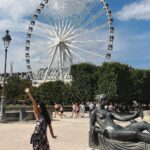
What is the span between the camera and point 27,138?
19391mm

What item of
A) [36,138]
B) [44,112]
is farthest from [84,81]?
[44,112]

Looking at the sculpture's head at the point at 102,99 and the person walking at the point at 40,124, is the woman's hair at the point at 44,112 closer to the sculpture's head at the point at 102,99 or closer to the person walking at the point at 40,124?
the person walking at the point at 40,124

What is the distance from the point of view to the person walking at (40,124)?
9180 millimetres

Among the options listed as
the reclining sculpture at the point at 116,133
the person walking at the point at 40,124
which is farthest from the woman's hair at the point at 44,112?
the reclining sculpture at the point at 116,133

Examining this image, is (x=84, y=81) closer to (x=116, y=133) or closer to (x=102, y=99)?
(x=102, y=99)

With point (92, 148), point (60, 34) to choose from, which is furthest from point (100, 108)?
point (60, 34)

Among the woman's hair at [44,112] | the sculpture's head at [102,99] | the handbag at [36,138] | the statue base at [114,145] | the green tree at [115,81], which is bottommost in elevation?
the statue base at [114,145]

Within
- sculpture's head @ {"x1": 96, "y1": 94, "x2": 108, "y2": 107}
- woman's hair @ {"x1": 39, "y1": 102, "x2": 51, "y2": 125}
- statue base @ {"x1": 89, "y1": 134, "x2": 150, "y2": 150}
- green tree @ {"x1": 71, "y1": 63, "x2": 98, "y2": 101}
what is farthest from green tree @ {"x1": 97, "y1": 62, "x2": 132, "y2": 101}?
woman's hair @ {"x1": 39, "y1": 102, "x2": 51, "y2": 125}

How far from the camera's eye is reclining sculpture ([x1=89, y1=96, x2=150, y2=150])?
835cm

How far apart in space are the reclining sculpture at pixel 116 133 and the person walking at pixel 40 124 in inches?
49.8

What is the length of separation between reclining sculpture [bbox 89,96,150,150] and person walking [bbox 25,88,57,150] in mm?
1265

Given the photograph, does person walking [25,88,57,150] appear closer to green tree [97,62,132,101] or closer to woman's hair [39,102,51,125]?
woman's hair [39,102,51,125]

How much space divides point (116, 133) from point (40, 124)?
153 cm

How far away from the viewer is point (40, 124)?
9.29 meters
